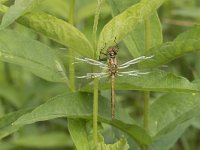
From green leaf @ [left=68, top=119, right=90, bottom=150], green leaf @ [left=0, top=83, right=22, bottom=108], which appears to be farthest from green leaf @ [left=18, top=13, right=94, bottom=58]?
green leaf @ [left=0, top=83, right=22, bottom=108]

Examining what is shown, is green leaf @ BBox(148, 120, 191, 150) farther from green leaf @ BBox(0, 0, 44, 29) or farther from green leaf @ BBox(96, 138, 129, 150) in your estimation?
green leaf @ BBox(0, 0, 44, 29)

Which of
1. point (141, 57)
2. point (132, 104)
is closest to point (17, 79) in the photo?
point (132, 104)

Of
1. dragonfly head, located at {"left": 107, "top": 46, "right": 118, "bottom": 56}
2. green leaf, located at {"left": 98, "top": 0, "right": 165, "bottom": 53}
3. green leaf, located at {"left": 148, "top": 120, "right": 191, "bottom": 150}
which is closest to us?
green leaf, located at {"left": 98, "top": 0, "right": 165, "bottom": 53}

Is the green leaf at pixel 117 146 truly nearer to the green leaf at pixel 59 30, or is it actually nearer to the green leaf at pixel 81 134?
the green leaf at pixel 81 134

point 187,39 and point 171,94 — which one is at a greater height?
point 187,39

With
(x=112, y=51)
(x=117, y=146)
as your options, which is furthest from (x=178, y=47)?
(x=117, y=146)

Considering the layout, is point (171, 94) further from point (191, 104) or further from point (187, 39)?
point (187, 39)
